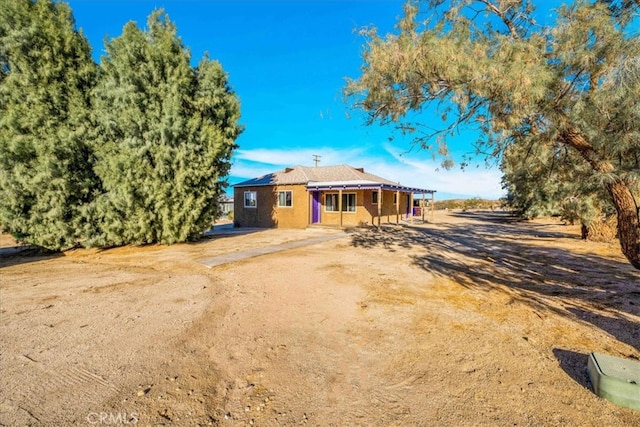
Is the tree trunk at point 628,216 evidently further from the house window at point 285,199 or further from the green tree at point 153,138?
the house window at point 285,199

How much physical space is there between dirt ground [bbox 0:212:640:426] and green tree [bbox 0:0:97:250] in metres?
3.38

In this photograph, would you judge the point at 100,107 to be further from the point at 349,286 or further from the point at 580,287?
the point at 580,287

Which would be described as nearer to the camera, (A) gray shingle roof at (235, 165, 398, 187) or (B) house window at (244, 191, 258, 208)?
(A) gray shingle roof at (235, 165, 398, 187)

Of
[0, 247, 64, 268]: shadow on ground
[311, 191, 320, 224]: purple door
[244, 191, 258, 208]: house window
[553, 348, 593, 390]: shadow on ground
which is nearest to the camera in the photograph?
[553, 348, 593, 390]: shadow on ground

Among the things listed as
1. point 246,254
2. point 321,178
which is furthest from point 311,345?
point 321,178

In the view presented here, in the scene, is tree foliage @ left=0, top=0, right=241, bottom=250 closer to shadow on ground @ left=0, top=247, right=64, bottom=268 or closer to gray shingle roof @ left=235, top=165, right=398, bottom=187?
shadow on ground @ left=0, top=247, right=64, bottom=268

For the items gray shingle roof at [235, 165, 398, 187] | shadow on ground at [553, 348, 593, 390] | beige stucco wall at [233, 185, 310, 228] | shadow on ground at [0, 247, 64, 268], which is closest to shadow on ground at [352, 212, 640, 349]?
shadow on ground at [553, 348, 593, 390]

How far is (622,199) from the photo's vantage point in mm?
3955

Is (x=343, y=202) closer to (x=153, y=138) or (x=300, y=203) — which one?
(x=300, y=203)

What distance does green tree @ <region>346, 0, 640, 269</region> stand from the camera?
3.34 metres

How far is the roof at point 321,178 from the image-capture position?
16.7 meters

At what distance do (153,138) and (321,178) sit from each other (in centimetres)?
1116

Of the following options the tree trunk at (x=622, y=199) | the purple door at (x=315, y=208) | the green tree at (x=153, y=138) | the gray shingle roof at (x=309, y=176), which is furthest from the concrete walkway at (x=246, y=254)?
the tree trunk at (x=622, y=199)

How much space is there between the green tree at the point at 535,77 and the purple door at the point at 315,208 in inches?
538
